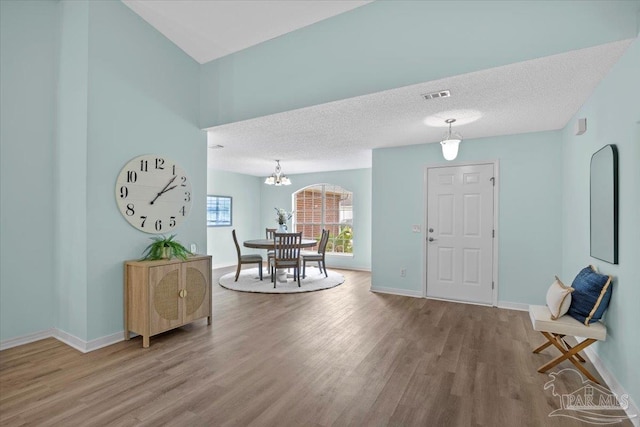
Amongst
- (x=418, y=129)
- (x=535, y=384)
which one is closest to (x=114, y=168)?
(x=418, y=129)

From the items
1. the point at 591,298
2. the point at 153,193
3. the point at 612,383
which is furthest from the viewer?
the point at 153,193

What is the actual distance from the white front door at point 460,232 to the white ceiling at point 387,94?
0.61m

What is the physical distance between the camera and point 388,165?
16.8ft

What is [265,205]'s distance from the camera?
8633 millimetres

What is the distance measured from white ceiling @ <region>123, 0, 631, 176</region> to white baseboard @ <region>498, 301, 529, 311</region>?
2.29 metres

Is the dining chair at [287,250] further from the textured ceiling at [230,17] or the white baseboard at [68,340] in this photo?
the textured ceiling at [230,17]

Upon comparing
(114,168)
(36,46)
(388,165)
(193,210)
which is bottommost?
(193,210)

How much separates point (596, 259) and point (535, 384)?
3.91 ft

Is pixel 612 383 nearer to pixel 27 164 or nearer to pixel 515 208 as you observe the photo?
pixel 515 208

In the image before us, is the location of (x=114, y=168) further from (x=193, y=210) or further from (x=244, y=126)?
(x=244, y=126)

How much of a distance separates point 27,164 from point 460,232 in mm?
5207

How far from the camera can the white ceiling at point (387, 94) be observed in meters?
2.58

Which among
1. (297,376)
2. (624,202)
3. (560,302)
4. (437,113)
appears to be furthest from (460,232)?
(297,376)

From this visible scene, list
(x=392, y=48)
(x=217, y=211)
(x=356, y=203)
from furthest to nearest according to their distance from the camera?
(x=217, y=211) → (x=356, y=203) → (x=392, y=48)
